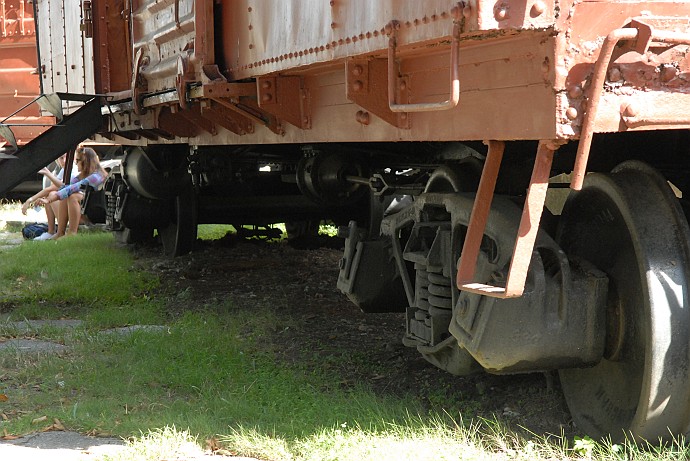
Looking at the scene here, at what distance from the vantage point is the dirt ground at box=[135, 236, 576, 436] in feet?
15.4

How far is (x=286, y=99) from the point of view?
501cm

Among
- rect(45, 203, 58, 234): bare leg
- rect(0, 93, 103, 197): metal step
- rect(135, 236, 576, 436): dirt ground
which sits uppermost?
rect(0, 93, 103, 197): metal step

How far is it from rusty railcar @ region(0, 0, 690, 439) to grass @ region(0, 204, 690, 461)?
14.8 inches

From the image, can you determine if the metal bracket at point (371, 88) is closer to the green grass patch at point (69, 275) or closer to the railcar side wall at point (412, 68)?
the railcar side wall at point (412, 68)

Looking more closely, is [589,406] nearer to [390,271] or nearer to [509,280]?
[509,280]

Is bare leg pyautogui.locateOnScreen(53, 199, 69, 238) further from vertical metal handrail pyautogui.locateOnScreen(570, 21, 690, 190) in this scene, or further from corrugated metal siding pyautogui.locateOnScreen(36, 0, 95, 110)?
vertical metal handrail pyautogui.locateOnScreen(570, 21, 690, 190)

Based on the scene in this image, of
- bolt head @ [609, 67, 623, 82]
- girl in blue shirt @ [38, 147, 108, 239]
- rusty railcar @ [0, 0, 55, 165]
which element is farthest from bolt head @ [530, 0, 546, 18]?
rusty railcar @ [0, 0, 55, 165]

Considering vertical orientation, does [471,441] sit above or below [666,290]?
below

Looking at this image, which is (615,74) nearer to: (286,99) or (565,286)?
(565,286)

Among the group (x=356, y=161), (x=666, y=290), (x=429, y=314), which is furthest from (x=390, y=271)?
(x=666, y=290)

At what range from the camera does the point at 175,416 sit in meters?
4.69

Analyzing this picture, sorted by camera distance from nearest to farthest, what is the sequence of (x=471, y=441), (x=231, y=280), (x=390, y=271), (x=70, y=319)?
(x=471, y=441), (x=390, y=271), (x=70, y=319), (x=231, y=280)

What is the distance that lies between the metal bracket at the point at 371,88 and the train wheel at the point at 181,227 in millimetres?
6035

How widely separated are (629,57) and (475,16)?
1.85ft
